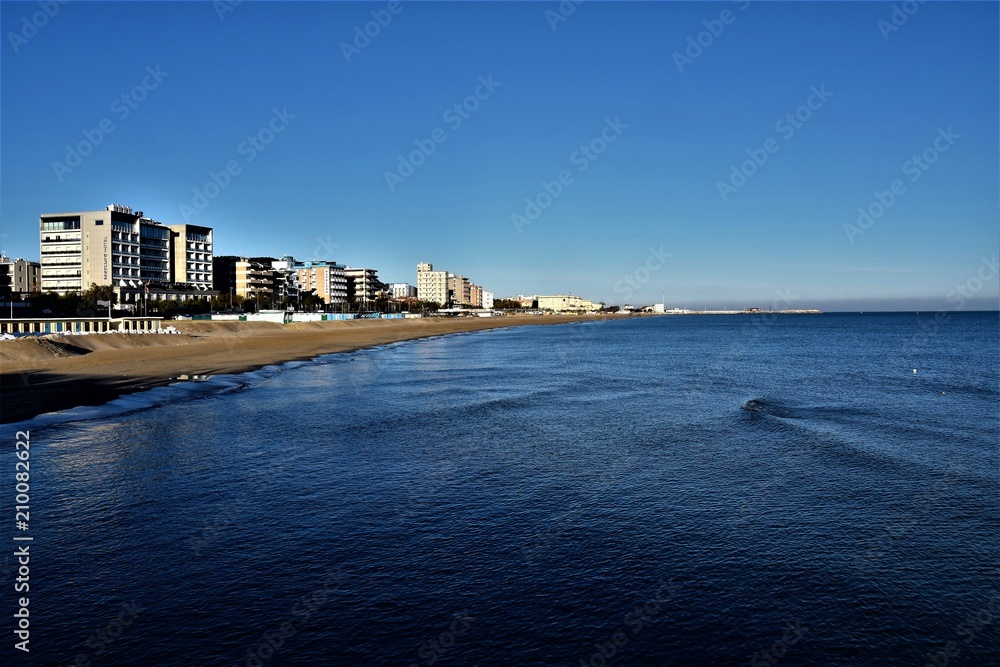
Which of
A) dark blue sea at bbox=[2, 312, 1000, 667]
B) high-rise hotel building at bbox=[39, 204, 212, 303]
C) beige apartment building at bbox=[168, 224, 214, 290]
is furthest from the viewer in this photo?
beige apartment building at bbox=[168, 224, 214, 290]

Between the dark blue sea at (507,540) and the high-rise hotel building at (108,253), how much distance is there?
127066 mm

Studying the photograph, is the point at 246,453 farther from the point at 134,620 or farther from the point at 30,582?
the point at 134,620

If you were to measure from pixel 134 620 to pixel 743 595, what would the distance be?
8900 mm

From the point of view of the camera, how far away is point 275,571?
10.9 m

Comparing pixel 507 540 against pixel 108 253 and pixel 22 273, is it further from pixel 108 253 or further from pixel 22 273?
pixel 22 273

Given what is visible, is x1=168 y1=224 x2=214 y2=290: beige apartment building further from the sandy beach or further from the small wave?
the small wave

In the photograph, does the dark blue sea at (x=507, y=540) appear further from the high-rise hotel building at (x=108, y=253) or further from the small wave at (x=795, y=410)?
the high-rise hotel building at (x=108, y=253)

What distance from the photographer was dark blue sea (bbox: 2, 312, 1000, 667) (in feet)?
29.0

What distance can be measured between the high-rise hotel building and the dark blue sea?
5003 inches

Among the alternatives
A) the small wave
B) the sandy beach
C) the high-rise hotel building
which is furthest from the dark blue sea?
the high-rise hotel building

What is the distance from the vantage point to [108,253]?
134250 mm

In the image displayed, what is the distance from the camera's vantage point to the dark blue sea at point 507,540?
348 inches

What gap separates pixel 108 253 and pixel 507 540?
147 m

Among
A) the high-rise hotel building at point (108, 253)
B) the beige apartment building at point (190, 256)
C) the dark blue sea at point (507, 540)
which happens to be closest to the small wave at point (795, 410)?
the dark blue sea at point (507, 540)
